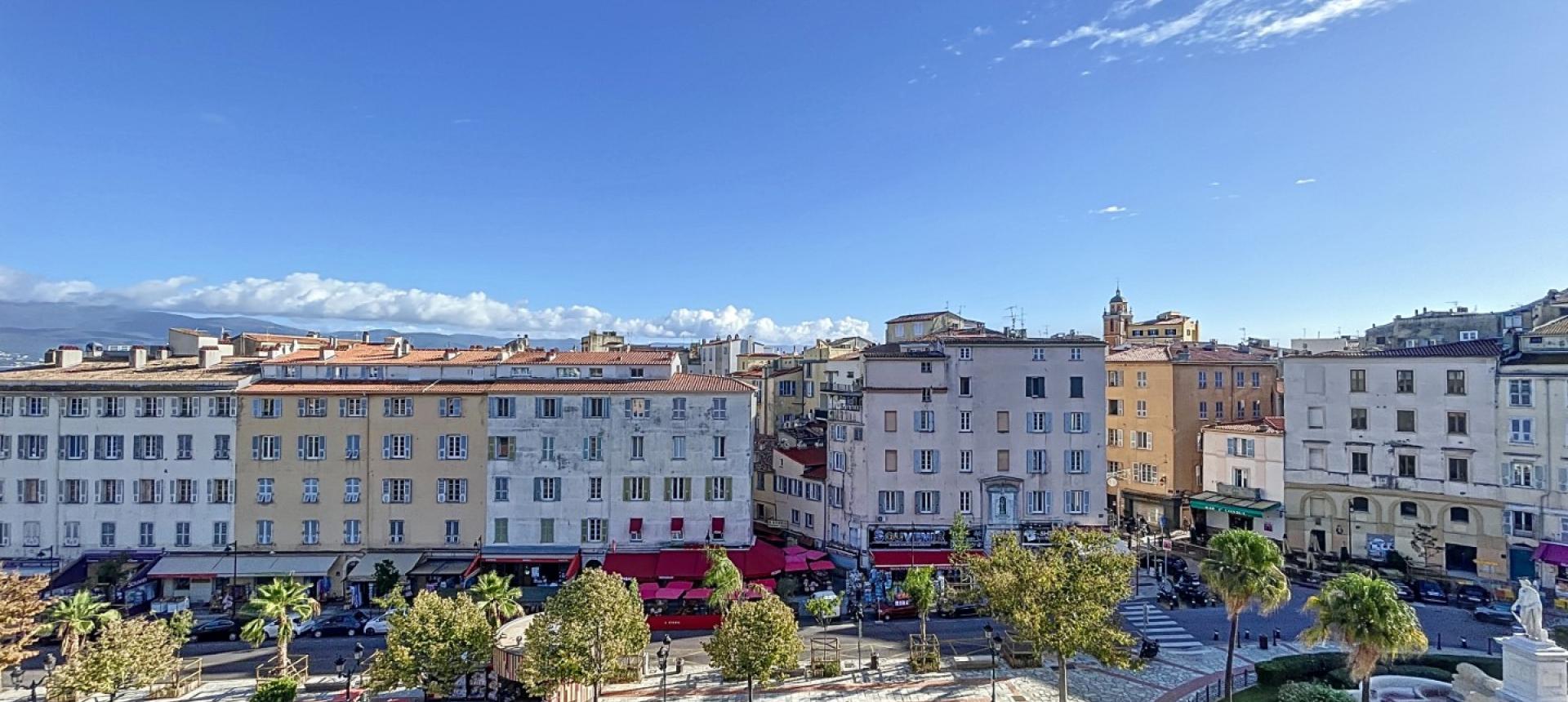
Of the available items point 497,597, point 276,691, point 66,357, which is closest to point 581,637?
point 497,597

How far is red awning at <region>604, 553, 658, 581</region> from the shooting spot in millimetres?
42875

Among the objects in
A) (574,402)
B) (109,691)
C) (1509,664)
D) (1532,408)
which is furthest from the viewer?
(574,402)

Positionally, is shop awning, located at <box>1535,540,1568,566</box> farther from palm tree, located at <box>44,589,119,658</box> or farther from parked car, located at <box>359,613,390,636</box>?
palm tree, located at <box>44,589,119,658</box>

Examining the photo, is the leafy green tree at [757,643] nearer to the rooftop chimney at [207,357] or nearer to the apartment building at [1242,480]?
the apartment building at [1242,480]

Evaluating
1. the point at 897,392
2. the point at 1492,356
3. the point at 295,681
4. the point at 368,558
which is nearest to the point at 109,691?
the point at 295,681

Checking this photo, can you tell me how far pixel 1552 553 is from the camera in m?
41.5

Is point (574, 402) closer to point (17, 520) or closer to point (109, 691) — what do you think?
point (109, 691)

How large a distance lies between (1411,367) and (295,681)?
2473 inches

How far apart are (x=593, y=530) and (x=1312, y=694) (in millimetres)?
36143

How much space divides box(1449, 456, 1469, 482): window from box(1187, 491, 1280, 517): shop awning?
31.9 feet

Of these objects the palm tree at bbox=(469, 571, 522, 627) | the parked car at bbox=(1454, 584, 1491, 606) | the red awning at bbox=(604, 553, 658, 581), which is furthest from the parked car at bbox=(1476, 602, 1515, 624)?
the palm tree at bbox=(469, 571, 522, 627)

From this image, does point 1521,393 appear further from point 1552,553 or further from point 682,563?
point 682,563

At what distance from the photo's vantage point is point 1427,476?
46812 mm

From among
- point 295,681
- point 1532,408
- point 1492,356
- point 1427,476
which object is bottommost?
point 295,681
